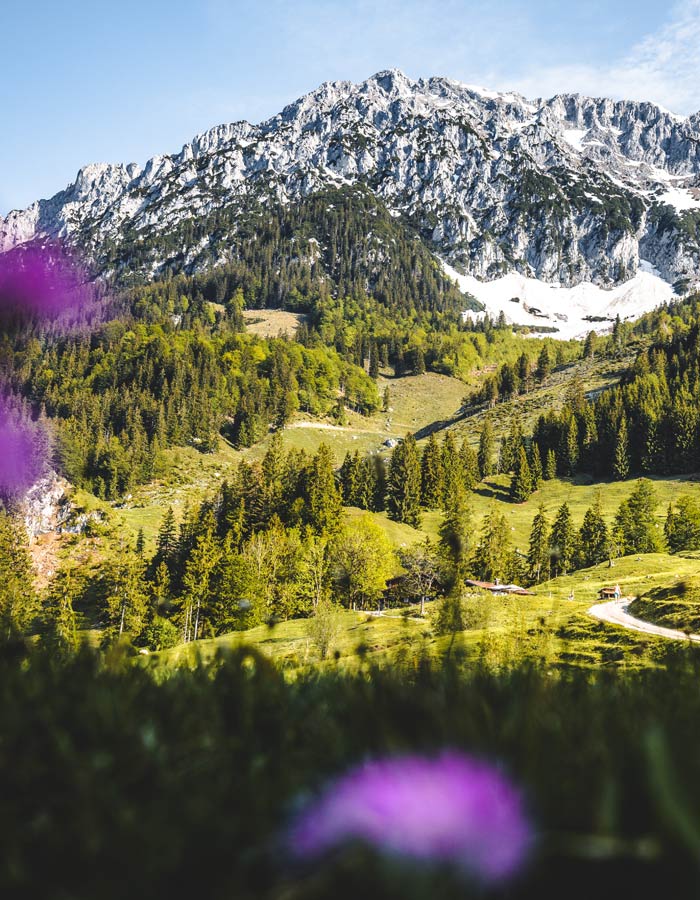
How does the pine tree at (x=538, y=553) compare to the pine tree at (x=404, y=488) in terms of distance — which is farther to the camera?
the pine tree at (x=404, y=488)

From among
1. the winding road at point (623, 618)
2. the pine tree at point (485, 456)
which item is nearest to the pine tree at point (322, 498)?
the pine tree at point (485, 456)

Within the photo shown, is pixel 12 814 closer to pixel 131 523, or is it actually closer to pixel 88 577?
pixel 88 577

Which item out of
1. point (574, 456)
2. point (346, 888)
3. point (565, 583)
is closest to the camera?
point (346, 888)

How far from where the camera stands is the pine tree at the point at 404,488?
89.6m

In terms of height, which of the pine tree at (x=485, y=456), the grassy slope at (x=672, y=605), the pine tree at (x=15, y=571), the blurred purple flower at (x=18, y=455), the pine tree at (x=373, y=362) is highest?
the pine tree at (x=373, y=362)

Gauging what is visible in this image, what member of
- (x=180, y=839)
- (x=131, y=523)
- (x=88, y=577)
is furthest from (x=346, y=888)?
(x=131, y=523)

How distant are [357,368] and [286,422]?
150 ft

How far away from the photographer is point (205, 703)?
7.32ft

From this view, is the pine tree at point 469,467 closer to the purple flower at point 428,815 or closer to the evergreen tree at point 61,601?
the evergreen tree at point 61,601

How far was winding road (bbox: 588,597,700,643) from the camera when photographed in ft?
79.7

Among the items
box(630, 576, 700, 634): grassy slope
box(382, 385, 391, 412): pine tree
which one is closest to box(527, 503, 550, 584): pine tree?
box(630, 576, 700, 634): grassy slope

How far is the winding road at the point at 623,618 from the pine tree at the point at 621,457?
72.3 metres

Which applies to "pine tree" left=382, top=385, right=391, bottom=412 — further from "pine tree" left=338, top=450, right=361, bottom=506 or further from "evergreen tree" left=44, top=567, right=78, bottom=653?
"evergreen tree" left=44, top=567, right=78, bottom=653

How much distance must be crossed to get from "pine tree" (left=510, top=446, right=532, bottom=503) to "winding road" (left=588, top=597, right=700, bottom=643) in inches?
2424
